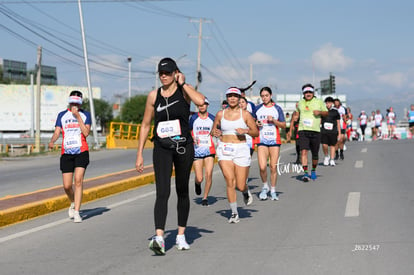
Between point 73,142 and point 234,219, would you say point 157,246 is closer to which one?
point 234,219

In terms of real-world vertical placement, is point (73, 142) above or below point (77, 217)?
above

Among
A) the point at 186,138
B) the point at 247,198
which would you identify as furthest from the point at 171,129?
the point at 247,198

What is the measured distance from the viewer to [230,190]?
8.30 metres

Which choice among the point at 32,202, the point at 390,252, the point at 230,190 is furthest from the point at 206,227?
the point at 32,202

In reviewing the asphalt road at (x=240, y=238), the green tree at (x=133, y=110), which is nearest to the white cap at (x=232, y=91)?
the asphalt road at (x=240, y=238)

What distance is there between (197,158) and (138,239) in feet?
12.7

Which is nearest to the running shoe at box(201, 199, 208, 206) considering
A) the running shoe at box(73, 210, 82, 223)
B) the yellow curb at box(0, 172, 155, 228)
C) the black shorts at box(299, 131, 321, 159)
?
the yellow curb at box(0, 172, 155, 228)

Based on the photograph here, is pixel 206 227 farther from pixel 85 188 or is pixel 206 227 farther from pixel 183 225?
pixel 85 188

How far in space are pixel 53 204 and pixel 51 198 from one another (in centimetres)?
28

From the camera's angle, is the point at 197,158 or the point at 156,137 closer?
the point at 156,137

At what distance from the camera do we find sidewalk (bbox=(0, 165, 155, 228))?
9016 mm

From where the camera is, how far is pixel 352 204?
→ 32.0 feet

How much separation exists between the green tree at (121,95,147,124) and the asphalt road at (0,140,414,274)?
89.3m

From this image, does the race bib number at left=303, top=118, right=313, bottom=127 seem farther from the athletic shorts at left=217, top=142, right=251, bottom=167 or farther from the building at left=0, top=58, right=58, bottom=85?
the building at left=0, top=58, right=58, bottom=85
